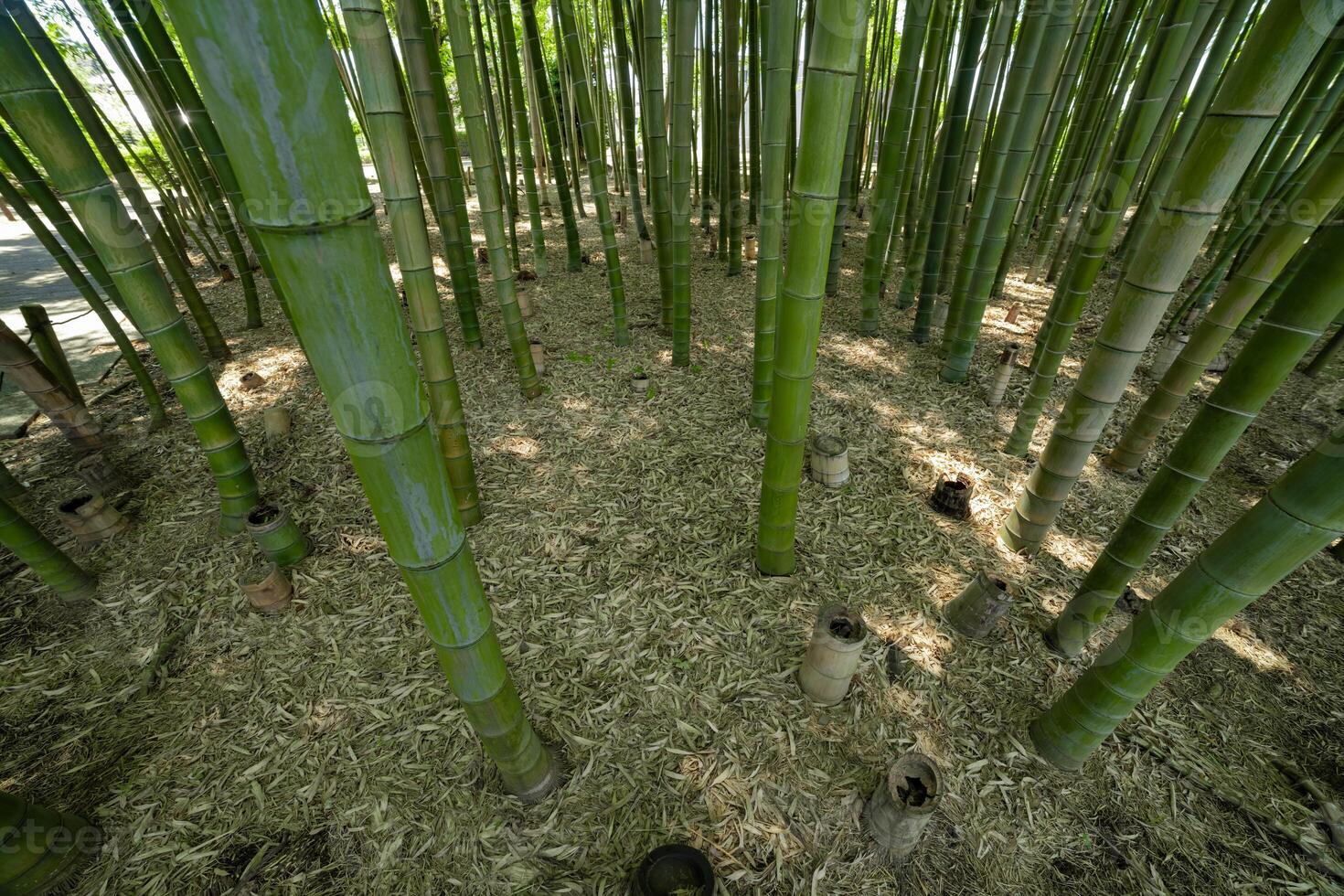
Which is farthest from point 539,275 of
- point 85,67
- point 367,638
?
point 85,67

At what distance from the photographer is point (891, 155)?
3.95m

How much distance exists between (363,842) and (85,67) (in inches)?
472

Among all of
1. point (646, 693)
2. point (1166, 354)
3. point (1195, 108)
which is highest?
point (1195, 108)

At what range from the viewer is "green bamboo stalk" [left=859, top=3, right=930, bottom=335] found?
11.5ft

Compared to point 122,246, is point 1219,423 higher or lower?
lower

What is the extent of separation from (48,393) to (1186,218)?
5640mm

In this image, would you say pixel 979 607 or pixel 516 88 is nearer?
pixel 979 607

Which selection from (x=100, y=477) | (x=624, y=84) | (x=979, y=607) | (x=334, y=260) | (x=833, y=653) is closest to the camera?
(x=334, y=260)

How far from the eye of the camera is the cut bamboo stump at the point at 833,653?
1882 millimetres

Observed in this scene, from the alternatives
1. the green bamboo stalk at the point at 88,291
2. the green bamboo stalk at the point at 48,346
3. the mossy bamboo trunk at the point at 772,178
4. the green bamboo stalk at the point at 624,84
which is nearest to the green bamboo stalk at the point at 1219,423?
the mossy bamboo trunk at the point at 772,178

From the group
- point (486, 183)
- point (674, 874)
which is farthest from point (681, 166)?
point (674, 874)

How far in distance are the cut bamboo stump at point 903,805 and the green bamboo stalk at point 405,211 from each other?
5.29 ft

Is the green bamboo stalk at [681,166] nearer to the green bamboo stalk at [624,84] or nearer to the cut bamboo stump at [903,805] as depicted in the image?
the green bamboo stalk at [624,84]

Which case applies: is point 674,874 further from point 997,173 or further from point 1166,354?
point 1166,354
